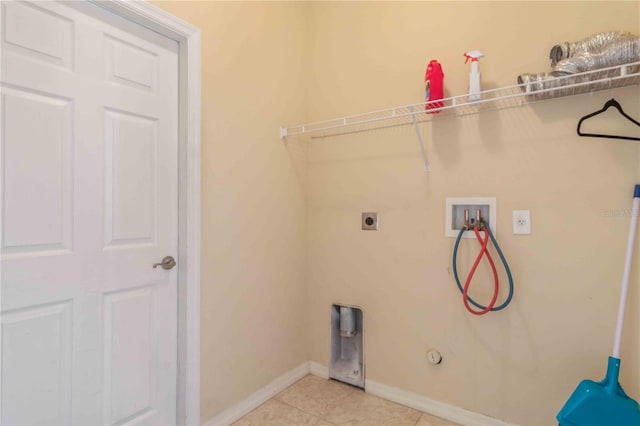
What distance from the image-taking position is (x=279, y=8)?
222 centimetres

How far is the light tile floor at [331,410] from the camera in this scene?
6.19 ft

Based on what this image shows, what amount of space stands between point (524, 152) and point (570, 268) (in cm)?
61

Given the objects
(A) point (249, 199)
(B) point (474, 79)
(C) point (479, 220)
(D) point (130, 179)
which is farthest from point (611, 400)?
(D) point (130, 179)

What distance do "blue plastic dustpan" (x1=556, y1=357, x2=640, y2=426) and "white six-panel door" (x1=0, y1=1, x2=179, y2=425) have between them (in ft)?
6.06

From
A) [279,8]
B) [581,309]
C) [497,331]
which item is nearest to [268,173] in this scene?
[279,8]

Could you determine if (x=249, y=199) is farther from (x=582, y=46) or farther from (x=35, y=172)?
(x=582, y=46)

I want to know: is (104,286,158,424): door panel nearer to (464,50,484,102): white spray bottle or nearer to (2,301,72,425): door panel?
(2,301,72,425): door panel

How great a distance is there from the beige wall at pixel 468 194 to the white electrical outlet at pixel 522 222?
0.09 feet

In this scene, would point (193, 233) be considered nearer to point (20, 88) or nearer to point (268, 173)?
point (268, 173)

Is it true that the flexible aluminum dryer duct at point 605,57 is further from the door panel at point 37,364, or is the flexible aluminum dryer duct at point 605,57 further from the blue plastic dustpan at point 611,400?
the door panel at point 37,364

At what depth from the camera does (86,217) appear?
1.39m

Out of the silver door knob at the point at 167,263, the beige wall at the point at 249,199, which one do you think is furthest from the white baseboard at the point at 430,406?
the silver door knob at the point at 167,263

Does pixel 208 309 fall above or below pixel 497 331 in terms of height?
above

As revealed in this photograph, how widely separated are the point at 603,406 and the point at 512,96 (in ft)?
4.51
